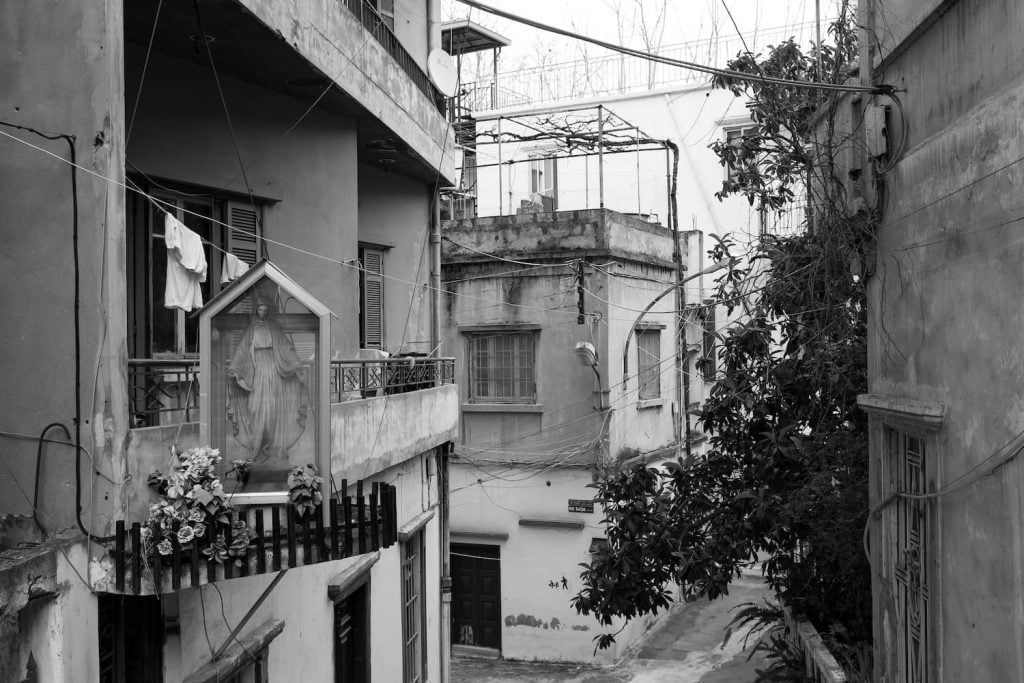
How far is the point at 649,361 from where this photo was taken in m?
20.3

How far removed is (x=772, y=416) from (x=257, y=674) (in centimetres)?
590

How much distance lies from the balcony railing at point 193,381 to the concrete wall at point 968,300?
16.0ft

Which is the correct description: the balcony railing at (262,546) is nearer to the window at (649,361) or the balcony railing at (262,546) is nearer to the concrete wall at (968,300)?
the concrete wall at (968,300)

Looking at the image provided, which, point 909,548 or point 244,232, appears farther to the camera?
point 244,232

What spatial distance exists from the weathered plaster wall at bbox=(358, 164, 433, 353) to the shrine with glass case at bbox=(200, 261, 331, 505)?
6368 mm

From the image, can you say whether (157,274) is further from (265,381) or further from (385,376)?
(385,376)

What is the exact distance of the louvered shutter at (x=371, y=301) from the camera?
42.3 feet

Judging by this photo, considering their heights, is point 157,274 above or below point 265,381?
above

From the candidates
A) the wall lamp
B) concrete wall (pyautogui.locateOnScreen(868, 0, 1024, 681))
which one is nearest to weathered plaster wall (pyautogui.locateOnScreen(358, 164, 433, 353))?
the wall lamp

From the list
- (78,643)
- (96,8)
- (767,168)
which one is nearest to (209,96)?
(96,8)

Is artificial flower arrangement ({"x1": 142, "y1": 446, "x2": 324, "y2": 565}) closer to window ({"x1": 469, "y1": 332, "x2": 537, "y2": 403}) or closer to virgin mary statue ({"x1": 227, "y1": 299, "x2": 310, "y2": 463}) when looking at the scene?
virgin mary statue ({"x1": 227, "y1": 299, "x2": 310, "y2": 463})

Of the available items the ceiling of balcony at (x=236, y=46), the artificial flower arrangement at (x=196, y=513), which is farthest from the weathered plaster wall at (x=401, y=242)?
the artificial flower arrangement at (x=196, y=513)

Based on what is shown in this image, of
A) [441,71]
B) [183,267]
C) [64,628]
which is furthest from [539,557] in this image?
[64,628]

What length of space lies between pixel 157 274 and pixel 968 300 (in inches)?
245
